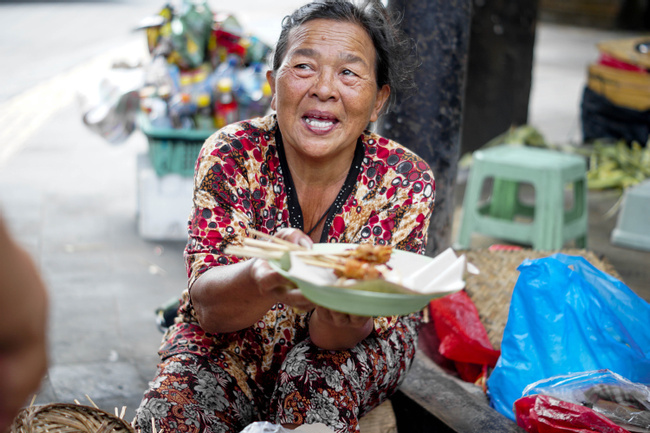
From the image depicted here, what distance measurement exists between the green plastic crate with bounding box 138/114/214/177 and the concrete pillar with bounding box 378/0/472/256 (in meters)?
1.79

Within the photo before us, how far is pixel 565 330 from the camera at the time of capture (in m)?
2.18

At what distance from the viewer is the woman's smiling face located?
6.32 ft

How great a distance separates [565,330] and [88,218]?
11.9 feet

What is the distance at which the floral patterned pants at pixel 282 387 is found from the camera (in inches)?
69.1

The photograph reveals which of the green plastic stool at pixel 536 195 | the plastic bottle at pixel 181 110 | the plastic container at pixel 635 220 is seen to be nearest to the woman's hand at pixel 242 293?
the green plastic stool at pixel 536 195

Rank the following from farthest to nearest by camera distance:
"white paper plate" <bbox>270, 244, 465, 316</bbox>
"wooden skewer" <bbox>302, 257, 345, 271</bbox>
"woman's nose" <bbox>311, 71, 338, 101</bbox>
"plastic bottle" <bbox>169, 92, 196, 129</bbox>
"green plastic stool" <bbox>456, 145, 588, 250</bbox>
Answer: "plastic bottle" <bbox>169, 92, 196, 129</bbox> → "green plastic stool" <bbox>456, 145, 588, 250</bbox> → "woman's nose" <bbox>311, 71, 338, 101</bbox> → "wooden skewer" <bbox>302, 257, 345, 271</bbox> → "white paper plate" <bbox>270, 244, 465, 316</bbox>

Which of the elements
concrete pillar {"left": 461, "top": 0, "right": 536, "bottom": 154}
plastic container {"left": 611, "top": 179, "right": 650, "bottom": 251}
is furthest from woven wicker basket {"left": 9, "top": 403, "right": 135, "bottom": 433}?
concrete pillar {"left": 461, "top": 0, "right": 536, "bottom": 154}

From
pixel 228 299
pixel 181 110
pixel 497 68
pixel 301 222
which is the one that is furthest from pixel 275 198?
pixel 497 68

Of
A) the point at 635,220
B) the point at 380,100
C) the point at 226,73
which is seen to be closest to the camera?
the point at 380,100

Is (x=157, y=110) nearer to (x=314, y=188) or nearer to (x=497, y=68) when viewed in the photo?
(x=314, y=188)

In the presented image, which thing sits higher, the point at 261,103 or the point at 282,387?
the point at 261,103

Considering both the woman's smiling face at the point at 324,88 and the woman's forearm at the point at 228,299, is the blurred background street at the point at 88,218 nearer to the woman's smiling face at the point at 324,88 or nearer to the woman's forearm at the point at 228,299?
the woman's smiling face at the point at 324,88

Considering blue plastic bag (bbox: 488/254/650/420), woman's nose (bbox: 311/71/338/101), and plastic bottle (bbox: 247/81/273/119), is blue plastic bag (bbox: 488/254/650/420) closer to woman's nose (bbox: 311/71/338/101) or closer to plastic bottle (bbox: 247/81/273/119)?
woman's nose (bbox: 311/71/338/101)

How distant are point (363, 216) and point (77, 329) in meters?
1.94
